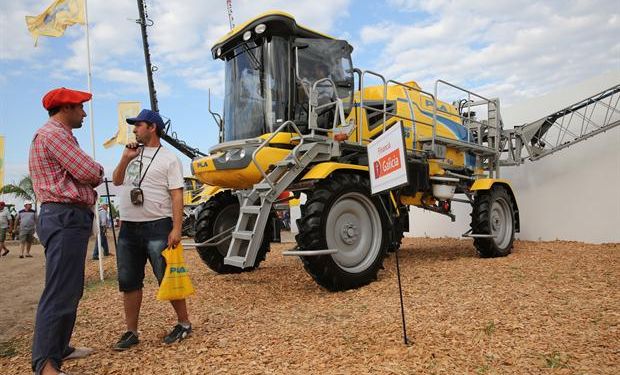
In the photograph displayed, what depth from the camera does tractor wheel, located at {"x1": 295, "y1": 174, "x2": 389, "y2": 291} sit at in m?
4.85

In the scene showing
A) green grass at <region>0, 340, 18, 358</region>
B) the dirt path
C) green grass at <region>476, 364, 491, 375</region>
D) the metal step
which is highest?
the metal step

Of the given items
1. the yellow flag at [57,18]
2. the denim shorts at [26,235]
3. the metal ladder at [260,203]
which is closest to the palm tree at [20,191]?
the denim shorts at [26,235]

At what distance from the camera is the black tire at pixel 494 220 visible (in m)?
7.24

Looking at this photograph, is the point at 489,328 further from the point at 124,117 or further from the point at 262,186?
the point at 124,117

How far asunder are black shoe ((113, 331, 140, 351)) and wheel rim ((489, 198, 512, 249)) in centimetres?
609

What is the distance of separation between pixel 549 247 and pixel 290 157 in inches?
235

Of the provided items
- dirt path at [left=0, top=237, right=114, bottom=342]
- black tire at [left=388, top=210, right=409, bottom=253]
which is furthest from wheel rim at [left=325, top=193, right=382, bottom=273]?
Answer: dirt path at [left=0, top=237, right=114, bottom=342]

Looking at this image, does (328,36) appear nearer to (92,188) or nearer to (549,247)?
(92,188)

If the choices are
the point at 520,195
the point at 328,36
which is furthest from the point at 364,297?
the point at 520,195

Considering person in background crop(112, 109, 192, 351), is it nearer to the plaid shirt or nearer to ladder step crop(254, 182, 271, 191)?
the plaid shirt

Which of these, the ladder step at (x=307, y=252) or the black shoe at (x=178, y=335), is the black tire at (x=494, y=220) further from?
the black shoe at (x=178, y=335)

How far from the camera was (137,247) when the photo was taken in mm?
3615

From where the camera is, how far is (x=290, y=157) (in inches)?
203

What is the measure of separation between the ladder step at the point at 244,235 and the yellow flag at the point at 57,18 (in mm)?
5256
